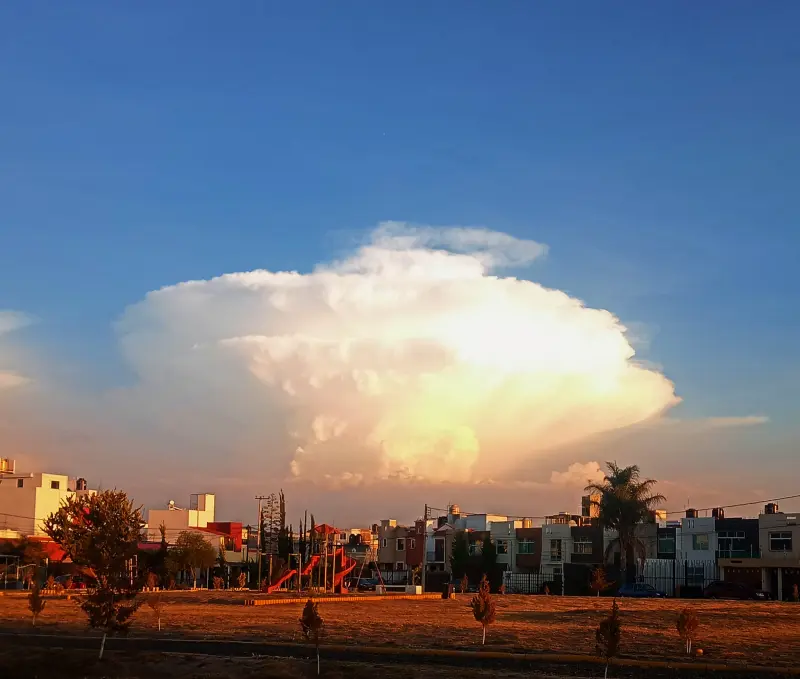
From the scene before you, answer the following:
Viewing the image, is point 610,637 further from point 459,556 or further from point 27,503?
point 27,503

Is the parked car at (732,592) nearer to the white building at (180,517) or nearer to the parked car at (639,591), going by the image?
the parked car at (639,591)

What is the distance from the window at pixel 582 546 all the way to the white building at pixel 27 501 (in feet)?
180

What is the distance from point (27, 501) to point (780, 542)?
8157 centimetres

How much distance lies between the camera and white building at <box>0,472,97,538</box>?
357 ft

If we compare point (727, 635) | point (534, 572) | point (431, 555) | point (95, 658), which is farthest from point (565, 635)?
point (431, 555)

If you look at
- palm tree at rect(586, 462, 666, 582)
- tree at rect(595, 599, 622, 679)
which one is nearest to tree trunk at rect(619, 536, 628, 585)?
palm tree at rect(586, 462, 666, 582)

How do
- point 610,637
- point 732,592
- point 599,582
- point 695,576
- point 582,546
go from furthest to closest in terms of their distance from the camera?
1. point 582,546
2. point 695,576
3. point 732,592
4. point 599,582
5. point 610,637

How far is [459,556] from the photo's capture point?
345 ft

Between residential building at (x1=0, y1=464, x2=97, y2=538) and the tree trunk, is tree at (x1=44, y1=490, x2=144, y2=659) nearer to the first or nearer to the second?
the tree trunk

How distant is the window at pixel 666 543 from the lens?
9688cm

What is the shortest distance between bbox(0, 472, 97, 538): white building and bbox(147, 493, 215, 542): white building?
12938mm

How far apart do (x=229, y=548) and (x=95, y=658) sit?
9672 centimetres

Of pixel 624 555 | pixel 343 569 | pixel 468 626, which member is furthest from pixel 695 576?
pixel 468 626

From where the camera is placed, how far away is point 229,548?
120m
